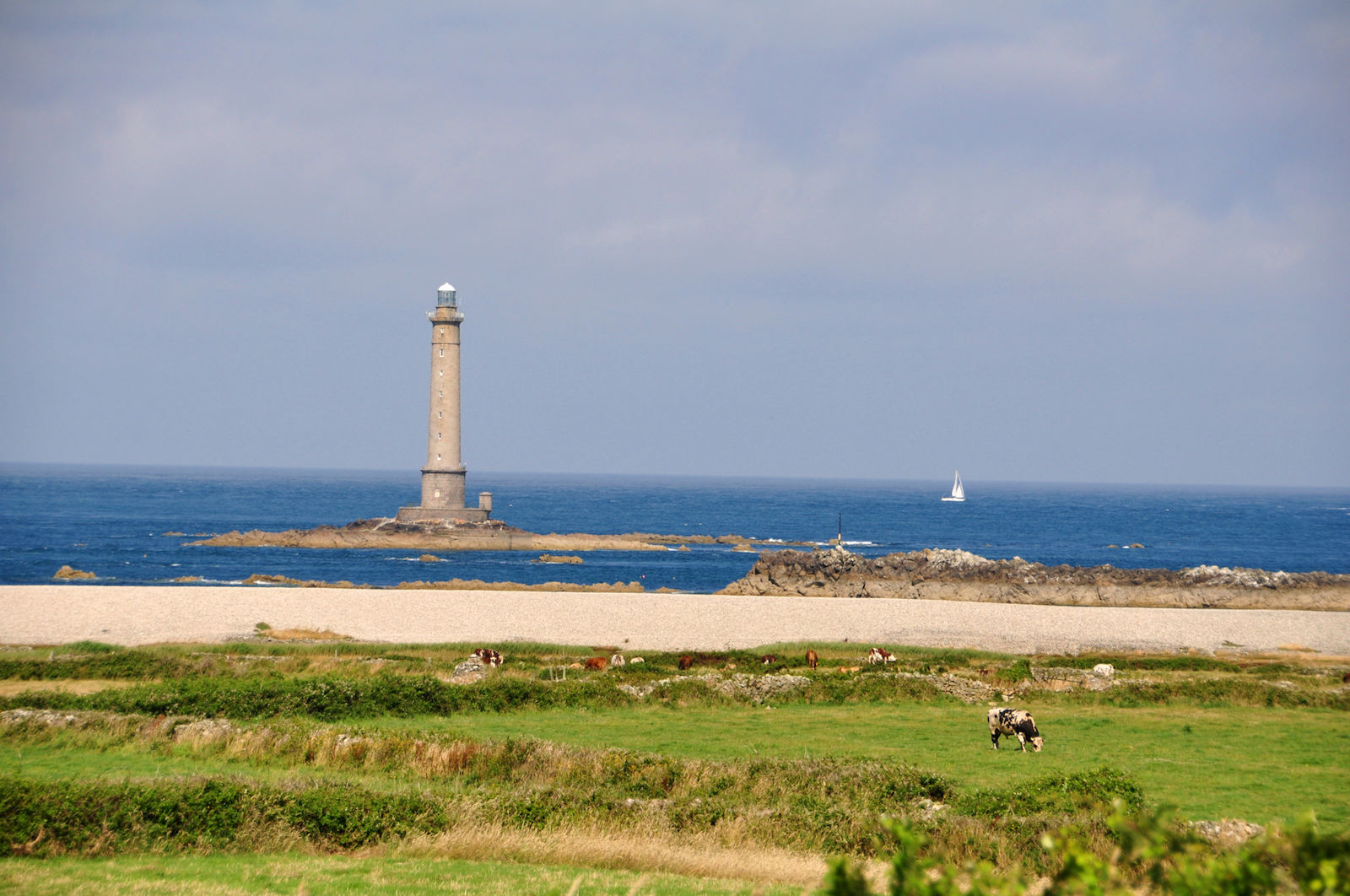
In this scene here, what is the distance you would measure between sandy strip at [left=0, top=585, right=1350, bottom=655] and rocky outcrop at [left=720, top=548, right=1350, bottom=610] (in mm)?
4286

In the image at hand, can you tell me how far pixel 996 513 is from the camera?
192 meters

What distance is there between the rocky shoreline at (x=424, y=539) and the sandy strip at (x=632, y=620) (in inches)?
1250

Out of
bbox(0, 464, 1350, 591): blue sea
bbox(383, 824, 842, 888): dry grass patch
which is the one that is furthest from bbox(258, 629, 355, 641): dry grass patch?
bbox(383, 824, 842, 888): dry grass patch

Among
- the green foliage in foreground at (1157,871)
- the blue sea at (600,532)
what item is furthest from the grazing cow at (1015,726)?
the blue sea at (600,532)

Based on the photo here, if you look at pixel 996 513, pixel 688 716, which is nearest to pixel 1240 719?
Answer: pixel 688 716

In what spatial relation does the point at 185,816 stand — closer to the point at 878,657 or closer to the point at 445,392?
the point at 878,657

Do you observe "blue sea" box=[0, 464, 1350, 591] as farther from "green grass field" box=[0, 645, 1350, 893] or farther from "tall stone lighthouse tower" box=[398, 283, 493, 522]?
"green grass field" box=[0, 645, 1350, 893]

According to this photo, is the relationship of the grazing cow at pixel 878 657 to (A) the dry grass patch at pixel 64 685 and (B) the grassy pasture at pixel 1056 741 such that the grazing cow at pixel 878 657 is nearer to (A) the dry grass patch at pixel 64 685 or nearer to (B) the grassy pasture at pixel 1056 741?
(B) the grassy pasture at pixel 1056 741

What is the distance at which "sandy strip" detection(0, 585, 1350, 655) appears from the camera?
1796 inches

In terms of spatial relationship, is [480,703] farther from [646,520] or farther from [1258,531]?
[1258,531]

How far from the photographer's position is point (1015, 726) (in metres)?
22.3

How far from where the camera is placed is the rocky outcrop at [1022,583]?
6606 centimetres

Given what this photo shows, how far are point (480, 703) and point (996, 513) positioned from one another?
176 meters

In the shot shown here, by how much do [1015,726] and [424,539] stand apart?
256 feet
